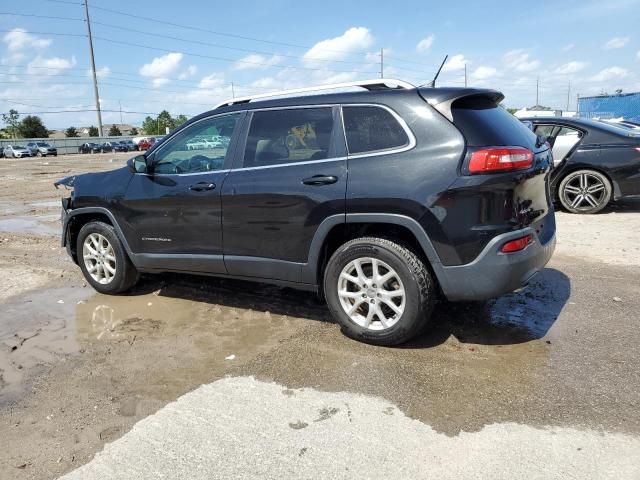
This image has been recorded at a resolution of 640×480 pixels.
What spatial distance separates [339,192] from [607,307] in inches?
103

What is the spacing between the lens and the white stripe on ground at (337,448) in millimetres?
2545

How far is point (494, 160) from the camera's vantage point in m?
3.42

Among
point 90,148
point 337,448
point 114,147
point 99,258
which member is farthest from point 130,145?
point 337,448

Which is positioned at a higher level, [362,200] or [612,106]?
[612,106]

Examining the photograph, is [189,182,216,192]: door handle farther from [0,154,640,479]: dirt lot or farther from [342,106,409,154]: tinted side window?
[342,106,409,154]: tinted side window

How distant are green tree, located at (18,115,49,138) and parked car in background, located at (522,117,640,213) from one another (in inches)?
3716

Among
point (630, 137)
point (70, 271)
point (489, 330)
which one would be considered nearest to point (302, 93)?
point (489, 330)

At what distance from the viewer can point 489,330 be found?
164 inches

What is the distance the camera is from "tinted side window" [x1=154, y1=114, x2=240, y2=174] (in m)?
4.52

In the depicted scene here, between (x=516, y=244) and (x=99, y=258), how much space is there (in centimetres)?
402

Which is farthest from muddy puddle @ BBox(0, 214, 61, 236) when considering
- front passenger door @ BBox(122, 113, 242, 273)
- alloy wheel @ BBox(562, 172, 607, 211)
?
alloy wheel @ BBox(562, 172, 607, 211)

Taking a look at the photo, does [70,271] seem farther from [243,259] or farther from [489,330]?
[489,330]

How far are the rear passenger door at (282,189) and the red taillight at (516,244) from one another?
1.13 meters

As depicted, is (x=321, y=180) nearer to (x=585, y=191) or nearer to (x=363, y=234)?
(x=363, y=234)
